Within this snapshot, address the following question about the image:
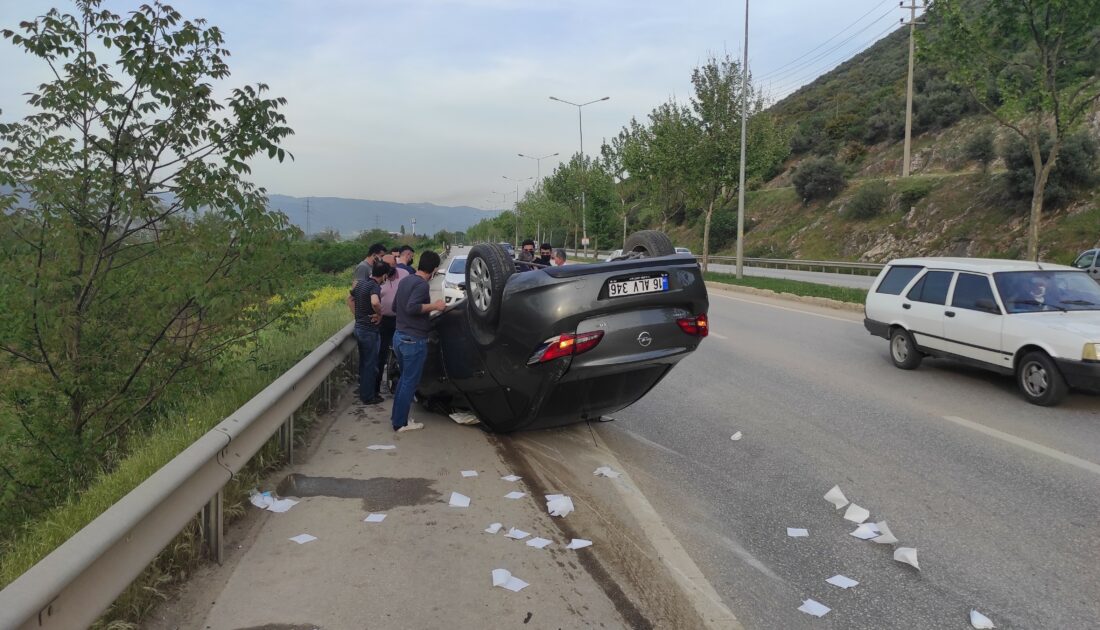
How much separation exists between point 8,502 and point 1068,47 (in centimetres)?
1937

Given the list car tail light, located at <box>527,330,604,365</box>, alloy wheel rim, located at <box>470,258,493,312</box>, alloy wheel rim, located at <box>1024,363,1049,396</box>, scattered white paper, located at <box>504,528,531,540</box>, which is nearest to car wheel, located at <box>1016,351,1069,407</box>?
alloy wheel rim, located at <box>1024,363,1049,396</box>

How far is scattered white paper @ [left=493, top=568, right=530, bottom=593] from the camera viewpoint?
386cm

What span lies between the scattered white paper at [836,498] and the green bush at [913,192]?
41.9 m

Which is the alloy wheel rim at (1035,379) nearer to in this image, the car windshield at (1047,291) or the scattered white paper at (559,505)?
the car windshield at (1047,291)

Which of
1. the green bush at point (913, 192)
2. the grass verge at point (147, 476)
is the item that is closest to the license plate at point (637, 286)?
the grass verge at point (147, 476)

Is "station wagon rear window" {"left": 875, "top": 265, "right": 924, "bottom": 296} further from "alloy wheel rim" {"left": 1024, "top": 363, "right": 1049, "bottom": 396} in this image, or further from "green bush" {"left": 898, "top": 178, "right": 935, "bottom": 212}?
"green bush" {"left": 898, "top": 178, "right": 935, "bottom": 212}

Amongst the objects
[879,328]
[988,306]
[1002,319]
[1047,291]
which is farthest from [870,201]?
[1002,319]

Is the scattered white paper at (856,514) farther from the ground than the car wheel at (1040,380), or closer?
closer

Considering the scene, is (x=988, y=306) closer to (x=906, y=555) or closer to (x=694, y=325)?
(x=694, y=325)

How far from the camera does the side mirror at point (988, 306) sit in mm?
8664

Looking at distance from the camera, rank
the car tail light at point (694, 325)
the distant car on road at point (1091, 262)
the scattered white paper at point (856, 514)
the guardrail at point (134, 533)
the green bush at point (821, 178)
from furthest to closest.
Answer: the green bush at point (821, 178)
the distant car on road at point (1091, 262)
the car tail light at point (694, 325)
the scattered white paper at point (856, 514)
the guardrail at point (134, 533)

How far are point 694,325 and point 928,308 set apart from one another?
230 inches

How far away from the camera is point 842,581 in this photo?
3971mm

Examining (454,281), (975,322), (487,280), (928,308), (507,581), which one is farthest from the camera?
(454,281)
